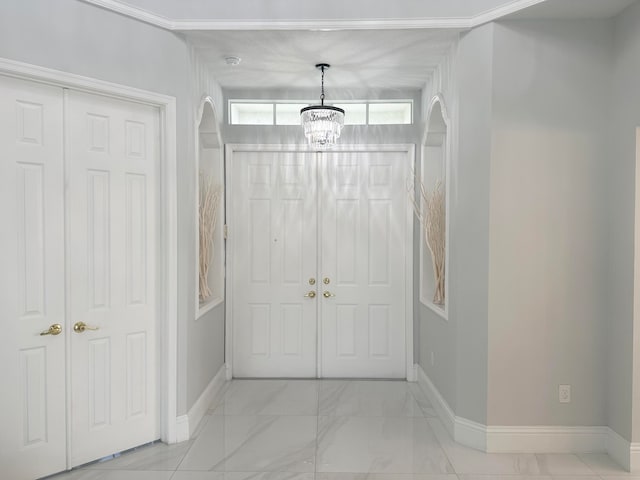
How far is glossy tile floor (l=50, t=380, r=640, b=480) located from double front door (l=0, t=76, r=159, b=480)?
28 centimetres

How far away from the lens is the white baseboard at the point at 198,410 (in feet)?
10.8

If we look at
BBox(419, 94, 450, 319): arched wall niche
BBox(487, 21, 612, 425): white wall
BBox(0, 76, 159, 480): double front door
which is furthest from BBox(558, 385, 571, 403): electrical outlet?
BBox(0, 76, 159, 480): double front door

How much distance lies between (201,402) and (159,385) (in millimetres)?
570

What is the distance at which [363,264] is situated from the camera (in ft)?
15.6

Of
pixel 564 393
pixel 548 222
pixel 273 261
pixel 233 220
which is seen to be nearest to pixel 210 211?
pixel 233 220

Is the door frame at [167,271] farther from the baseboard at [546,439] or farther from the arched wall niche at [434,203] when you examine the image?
the baseboard at [546,439]

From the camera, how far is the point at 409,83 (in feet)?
14.5

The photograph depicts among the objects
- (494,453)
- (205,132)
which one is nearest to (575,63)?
(494,453)

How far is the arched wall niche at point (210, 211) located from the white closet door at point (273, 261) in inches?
7.4

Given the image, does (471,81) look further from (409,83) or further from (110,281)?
(110,281)

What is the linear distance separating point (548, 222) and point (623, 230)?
0.42 metres

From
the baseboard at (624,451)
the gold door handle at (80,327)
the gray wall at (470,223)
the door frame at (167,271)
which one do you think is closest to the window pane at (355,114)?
the gray wall at (470,223)

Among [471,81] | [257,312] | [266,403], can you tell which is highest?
[471,81]

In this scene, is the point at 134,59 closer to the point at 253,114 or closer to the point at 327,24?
the point at 327,24
